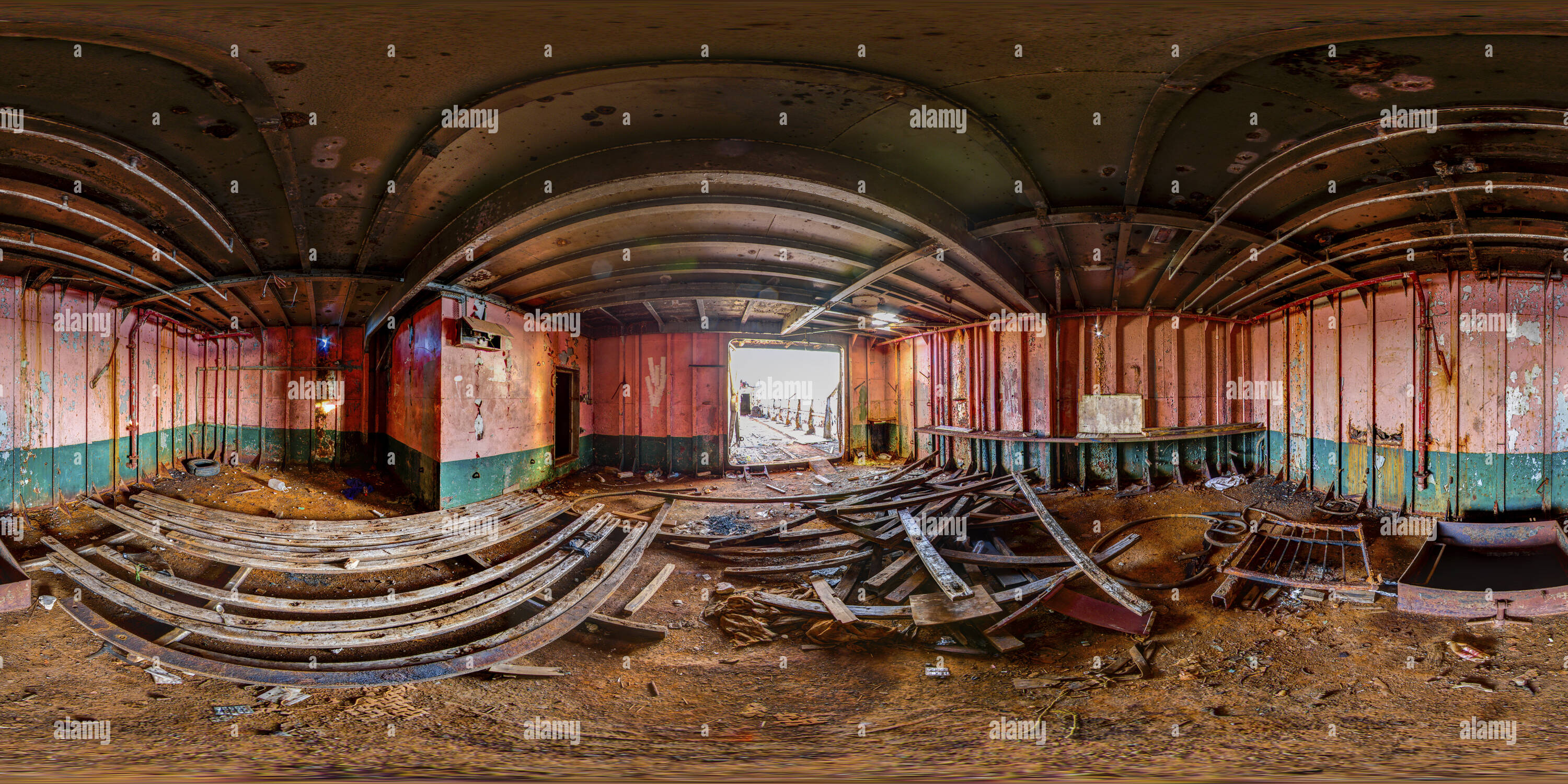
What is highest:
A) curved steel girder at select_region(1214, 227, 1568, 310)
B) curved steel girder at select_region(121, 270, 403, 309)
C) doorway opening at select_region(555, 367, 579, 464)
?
curved steel girder at select_region(1214, 227, 1568, 310)

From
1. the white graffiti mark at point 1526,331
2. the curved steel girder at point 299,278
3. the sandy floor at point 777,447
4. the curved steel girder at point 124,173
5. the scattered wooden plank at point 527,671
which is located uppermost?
the curved steel girder at point 124,173

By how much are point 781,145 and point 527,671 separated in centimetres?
436

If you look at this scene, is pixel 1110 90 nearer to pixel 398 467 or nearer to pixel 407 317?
pixel 407 317

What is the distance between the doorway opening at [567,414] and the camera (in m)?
11.9

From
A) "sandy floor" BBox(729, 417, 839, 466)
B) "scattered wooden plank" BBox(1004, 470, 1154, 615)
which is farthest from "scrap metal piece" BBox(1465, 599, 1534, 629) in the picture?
"sandy floor" BBox(729, 417, 839, 466)

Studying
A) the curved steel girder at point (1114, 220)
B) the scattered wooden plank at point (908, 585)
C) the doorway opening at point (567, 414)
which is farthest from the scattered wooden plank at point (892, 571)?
the doorway opening at point (567, 414)

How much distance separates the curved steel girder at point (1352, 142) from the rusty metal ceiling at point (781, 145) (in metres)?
0.03

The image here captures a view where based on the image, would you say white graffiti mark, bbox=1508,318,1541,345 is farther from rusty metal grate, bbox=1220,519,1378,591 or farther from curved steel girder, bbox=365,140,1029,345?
curved steel girder, bbox=365,140,1029,345

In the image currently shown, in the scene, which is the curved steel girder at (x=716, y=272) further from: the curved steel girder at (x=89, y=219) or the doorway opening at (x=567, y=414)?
the doorway opening at (x=567, y=414)

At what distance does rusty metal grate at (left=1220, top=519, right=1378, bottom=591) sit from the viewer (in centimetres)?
525

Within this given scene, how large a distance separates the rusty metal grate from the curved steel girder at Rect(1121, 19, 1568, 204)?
14.6ft

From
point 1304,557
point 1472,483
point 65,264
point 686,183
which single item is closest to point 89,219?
point 65,264

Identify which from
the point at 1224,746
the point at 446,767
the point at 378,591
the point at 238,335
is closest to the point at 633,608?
the point at 446,767

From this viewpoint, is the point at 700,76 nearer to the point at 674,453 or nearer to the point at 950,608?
the point at 950,608
